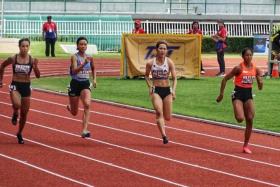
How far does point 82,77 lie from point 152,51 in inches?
502

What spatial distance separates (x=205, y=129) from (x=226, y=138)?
1.26 m

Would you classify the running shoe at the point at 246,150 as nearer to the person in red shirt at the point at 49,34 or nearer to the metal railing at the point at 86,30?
the person in red shirt at the point at 49,34


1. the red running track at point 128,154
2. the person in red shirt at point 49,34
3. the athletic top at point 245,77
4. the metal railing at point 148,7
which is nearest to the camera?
the red running track at point 128,154

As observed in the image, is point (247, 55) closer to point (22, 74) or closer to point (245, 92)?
point (245, 92)

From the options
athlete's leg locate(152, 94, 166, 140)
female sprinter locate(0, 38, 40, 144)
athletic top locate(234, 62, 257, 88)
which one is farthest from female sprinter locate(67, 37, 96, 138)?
athletic top locate(234, 62, 257, 88)

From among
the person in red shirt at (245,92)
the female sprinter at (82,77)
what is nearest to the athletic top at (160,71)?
the female sprinter at (82,77)

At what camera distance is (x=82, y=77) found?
16109mm

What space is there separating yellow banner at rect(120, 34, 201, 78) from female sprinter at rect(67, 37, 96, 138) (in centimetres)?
1256

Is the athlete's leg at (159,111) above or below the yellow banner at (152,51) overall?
below

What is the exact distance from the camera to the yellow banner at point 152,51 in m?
28.8

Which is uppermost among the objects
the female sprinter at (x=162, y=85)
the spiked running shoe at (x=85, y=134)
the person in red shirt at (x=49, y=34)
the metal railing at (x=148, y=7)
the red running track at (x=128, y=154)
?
the metal railing at (x=148, y=7)

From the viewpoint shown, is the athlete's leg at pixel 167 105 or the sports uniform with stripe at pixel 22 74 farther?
the athlete's leg at pixel 167 105

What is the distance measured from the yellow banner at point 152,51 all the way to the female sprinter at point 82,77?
12556 millimetres

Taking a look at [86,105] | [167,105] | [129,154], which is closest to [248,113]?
[167,105]
